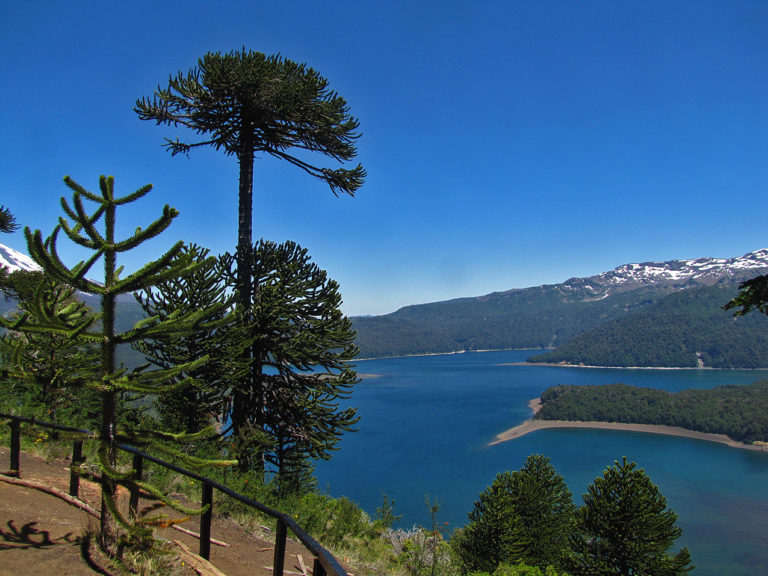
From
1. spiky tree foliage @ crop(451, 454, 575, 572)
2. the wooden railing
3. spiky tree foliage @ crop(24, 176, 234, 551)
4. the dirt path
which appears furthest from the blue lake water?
spiky tree foliage @ crop(24, 176, 234, 551)

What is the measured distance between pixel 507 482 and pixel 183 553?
24.6 meters

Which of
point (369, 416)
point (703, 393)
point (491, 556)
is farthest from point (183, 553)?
point (703, 393)

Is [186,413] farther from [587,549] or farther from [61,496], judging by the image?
[587,549]

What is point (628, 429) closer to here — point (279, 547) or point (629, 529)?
point (629, 529)

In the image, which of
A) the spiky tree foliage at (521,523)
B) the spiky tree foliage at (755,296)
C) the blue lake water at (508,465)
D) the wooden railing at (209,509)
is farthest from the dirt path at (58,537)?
the blue lake water at (508,465)

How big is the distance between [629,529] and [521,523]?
5.50 m

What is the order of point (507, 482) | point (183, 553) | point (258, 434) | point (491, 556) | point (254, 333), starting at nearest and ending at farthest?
point (183, 553) < point (258, 434) < point (254, 333) < point (491, 556) < point (507, 482)

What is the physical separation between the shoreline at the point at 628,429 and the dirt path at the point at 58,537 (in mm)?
87993

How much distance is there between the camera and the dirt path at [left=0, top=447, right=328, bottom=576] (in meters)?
3.94

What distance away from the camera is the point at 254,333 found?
11.1 meters

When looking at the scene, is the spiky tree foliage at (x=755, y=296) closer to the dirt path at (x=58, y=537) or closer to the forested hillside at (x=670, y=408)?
the dirt path at (x=58, y=537)

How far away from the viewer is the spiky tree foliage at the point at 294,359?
1099 cm

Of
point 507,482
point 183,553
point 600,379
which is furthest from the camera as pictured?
point 600,379

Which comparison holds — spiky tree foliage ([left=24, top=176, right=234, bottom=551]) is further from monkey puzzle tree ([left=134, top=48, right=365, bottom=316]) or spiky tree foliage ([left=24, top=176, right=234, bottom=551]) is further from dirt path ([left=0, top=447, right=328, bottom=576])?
monkey puzzle tree ([left=134, top=48, right=365, bottom=316])
